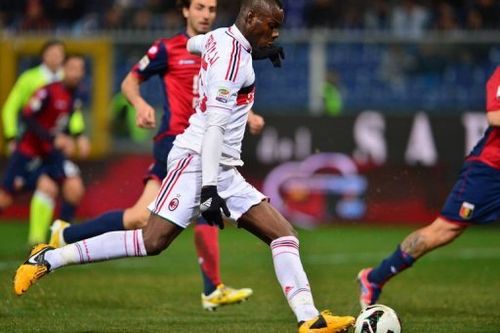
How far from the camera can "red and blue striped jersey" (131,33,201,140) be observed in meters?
8.73

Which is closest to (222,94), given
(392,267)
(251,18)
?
(251,18)

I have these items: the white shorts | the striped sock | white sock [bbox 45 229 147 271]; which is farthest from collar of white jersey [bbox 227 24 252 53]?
the striped sock

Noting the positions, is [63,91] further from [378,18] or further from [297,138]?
[378,18]

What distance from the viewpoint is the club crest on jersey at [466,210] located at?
336 inches

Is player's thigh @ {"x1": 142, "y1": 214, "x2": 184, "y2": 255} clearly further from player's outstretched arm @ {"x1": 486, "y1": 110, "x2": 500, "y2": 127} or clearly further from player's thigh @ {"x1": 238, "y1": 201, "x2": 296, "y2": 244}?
player's outstretched arm @ {"x1": 486, "y1": 110, "x2": 500, "y2": 127}

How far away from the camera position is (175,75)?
8.78 meters

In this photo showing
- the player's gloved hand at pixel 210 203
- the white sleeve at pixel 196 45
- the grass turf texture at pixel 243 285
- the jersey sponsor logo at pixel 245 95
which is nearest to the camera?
the player's gloved hand at pixel 210 203

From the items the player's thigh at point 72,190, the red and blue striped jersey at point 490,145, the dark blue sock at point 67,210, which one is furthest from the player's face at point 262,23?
the dark blue sock at point 67,210

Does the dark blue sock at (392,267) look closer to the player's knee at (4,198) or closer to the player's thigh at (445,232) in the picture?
the player's thigh at (445,232)

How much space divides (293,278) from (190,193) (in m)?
0.81

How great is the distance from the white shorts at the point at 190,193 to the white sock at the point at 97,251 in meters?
0.25

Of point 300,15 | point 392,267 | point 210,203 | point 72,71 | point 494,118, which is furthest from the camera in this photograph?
point 300,15

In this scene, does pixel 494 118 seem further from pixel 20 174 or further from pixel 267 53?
pixel 20 174

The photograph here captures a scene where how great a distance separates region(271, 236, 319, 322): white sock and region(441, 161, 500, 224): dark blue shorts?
79.8 inches
